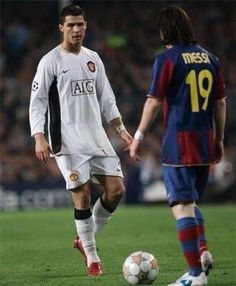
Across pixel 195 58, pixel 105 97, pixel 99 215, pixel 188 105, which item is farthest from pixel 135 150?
pixel 99 215

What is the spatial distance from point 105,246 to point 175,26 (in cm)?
514

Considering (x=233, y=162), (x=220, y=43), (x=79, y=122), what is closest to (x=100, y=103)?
(x=79, y=122)

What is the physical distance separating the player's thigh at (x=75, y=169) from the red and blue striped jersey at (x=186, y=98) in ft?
5.21

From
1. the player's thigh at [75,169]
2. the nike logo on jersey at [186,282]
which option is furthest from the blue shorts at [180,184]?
the player's thigh at [75,169]

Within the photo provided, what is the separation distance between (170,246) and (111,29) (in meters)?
16.6

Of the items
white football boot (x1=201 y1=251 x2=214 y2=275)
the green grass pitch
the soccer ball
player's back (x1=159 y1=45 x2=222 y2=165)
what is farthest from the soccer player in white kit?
player's back (x1=159 y1=45 x2=222 y2=165)

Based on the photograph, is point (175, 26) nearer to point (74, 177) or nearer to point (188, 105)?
point (188, 105)

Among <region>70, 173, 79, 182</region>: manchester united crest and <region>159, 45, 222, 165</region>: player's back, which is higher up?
<region>159, 45, 222, 165</region>: player's back

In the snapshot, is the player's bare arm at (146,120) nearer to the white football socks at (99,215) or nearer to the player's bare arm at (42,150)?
the player's bare arm at (42,150)

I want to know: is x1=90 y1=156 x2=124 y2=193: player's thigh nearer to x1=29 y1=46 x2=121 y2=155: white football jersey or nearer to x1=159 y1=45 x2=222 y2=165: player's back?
x1=29 y1=46 x2=121 y2=155: white football jersey

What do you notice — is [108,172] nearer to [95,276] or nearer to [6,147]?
[95,276]

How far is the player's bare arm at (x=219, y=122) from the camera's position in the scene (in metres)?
7.70

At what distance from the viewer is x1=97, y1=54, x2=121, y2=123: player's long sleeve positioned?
9312 millimetres

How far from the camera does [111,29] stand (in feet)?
90.6
